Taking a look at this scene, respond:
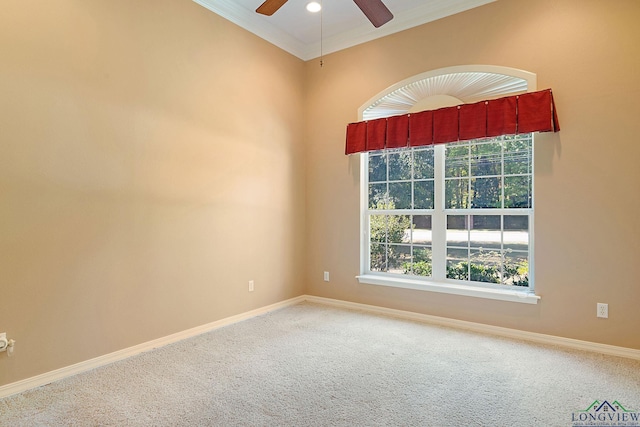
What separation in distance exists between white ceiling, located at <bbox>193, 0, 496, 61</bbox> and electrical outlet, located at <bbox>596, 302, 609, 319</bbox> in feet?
9.51

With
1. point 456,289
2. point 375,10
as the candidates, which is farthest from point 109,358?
point 375,10

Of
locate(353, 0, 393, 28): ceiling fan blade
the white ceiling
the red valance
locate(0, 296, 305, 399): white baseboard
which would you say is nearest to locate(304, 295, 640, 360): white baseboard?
locate(0, 296, 305, 399): white baseboard

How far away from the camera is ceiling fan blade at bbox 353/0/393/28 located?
2314 mm

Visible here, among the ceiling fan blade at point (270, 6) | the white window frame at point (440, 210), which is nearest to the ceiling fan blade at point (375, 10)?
the ceiling fan blade at point (270, 6)

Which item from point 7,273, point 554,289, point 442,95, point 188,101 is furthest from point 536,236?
point 7,273

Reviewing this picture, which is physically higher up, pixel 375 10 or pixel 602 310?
pixel 375 10

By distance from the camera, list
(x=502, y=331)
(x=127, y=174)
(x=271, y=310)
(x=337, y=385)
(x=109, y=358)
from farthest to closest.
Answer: (x=271, y=310) → (x=502, y=331) → (x=127, y=174) → (x=109, y=358) → (x=337, y=385)

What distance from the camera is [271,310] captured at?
4012mm

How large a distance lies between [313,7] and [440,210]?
8.26ft

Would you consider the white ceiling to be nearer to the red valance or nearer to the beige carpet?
the red valance

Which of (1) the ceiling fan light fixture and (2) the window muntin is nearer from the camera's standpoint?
(2) the window muntin

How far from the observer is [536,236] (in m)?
3.08

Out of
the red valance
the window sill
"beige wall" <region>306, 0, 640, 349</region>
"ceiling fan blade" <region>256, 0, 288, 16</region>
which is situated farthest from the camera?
the window sill

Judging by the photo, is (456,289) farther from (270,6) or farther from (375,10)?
(270,6)
